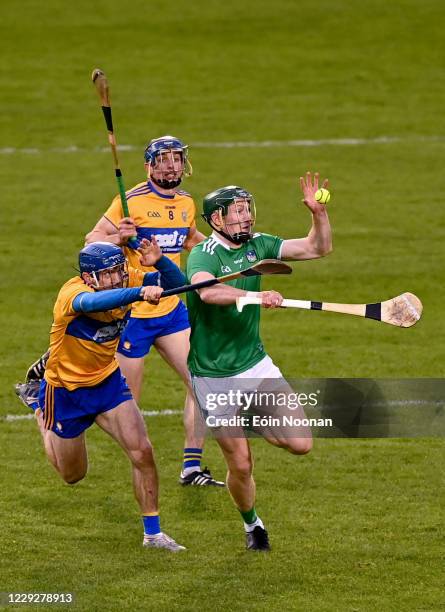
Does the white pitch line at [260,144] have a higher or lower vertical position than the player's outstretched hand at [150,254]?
lower

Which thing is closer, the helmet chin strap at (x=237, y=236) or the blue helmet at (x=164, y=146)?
the helmet chin strap at (x=237, y=236)

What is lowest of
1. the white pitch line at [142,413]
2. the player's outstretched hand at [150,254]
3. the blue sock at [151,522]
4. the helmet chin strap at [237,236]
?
the white pitch line at [142,413]

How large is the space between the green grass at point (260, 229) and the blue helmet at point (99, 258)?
224cm

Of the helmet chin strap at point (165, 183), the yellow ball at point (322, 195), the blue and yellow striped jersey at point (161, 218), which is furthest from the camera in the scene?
the helmet chin strap at point (165, 183)

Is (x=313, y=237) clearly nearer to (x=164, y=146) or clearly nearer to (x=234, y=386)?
(x=234, y=386)

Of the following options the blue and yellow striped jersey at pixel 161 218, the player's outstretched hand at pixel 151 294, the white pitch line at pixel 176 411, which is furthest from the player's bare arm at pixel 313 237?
the white pitch line at pixel 176 411

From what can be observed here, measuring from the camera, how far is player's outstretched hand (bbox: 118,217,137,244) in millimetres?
13383

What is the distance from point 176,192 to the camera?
14164 millimetres

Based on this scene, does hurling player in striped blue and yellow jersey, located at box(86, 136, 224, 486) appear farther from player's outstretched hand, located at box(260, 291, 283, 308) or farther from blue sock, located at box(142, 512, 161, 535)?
Answer: player's outstretched hand, located at box(260, 291, 283, 308)

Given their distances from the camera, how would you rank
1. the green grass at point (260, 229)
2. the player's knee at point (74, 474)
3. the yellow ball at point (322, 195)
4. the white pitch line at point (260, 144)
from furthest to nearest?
the white pitch line at point (260, 144) < the player's knee at point (74, 474) < the yellow ball at point (322, 195) < the green grass at point (260, 229)

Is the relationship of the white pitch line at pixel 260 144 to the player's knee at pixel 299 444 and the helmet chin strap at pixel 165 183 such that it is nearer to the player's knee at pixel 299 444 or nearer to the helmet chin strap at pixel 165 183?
the helmet chin strap at pixel 165 183

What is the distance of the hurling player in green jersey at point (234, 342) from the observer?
37.2ft

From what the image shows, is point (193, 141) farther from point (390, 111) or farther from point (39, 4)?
point (39, 4)

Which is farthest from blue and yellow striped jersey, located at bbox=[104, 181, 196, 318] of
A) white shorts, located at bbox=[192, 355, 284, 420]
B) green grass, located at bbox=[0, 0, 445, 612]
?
white shorts, located at bbox=[192, 355, 284, 420]
